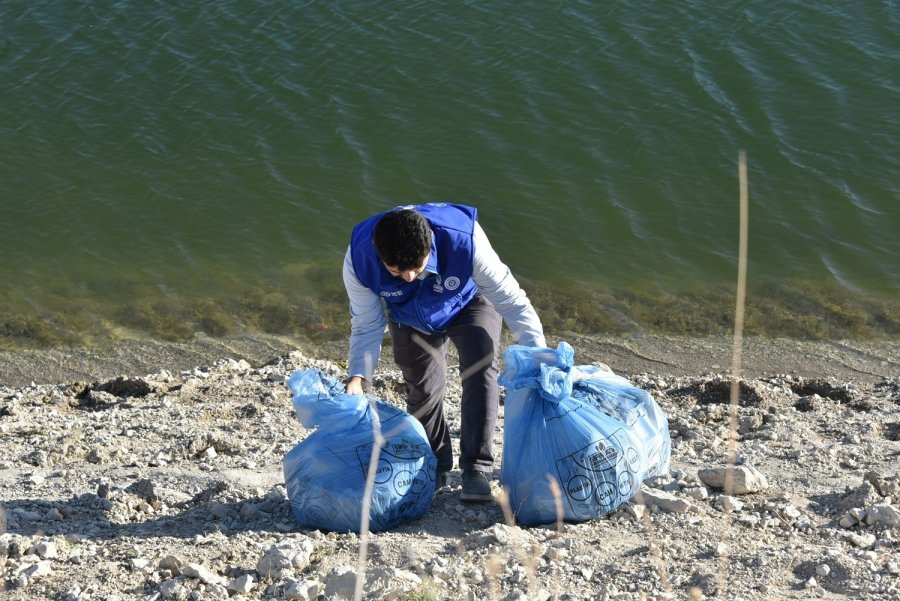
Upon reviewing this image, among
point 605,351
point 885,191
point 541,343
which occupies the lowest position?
point 605,351

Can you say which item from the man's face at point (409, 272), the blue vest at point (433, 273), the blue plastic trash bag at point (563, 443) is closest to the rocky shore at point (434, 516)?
the blue plastic trash bag at point (563, 443)

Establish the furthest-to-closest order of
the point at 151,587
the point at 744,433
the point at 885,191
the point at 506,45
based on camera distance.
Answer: the point at 506,45
the point at 885,191
the point at 744,433
the point at 151,587

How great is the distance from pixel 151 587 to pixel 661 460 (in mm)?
2180

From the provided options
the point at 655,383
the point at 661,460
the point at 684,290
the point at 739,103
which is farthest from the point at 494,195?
the point at 661,460

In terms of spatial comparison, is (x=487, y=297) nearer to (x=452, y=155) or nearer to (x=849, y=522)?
(x=849, y=522)

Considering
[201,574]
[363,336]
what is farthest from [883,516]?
[201,574]

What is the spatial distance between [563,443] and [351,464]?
0.85m

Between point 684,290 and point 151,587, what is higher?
point 151,587

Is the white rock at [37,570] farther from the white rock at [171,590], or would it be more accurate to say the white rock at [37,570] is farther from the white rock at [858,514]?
the white rock at [858,514]

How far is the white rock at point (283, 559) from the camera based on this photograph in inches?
154

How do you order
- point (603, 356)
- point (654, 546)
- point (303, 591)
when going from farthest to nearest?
point (603, 356)
point (654, 546)
point (303, 591)

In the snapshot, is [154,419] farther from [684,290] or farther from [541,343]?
[684,290]

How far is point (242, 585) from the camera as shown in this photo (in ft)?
12.5

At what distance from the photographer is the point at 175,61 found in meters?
12.9
